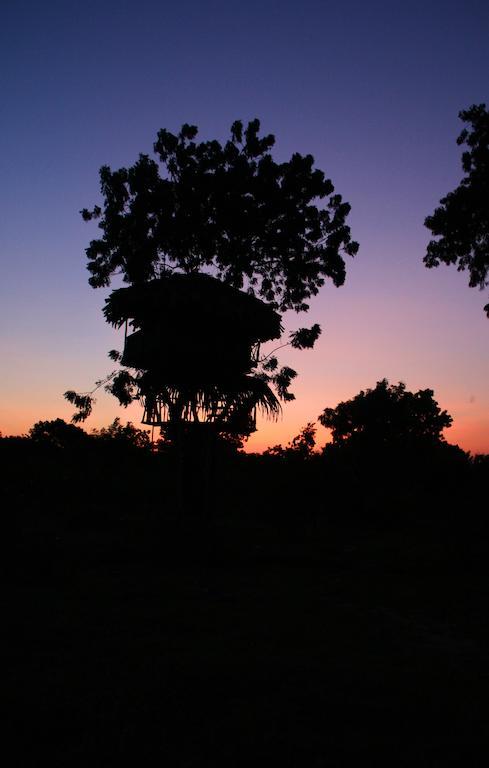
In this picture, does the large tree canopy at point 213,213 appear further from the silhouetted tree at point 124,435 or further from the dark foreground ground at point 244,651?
the silhouetted tree at point 124,435

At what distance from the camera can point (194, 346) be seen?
19938 mm

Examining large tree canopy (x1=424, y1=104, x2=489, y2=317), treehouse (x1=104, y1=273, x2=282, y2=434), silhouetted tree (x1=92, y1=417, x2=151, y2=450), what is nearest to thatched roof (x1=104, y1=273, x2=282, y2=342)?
treehouse (x1=104, y1=273, x2=282, y2=434)

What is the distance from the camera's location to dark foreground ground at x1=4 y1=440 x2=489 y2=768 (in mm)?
4555

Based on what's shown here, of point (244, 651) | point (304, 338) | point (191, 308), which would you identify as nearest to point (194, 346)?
point (191, 308)

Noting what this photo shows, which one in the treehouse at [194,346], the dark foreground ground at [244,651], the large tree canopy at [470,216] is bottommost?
the dark foreground ground at [244,651]

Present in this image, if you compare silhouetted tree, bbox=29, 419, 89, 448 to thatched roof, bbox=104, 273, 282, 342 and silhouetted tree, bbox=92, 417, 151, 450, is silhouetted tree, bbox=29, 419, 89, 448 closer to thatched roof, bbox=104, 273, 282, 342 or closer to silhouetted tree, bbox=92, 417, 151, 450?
silhouetted tree, bbox=92, 417, 151, 450

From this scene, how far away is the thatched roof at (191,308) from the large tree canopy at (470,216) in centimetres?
645

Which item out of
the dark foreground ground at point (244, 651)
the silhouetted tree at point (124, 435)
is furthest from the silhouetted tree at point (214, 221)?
the silhouetted tree at point (124, 435)

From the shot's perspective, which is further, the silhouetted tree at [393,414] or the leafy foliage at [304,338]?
the silhouetted tree at [393,414]

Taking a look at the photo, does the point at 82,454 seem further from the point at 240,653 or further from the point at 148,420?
the point at 240,653

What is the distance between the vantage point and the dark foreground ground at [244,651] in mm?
4555

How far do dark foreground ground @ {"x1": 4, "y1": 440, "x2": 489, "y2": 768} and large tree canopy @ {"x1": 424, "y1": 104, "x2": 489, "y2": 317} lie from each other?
9.32m

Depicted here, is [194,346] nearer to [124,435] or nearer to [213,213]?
[213,213]

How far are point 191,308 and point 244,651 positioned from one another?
14.3 m
